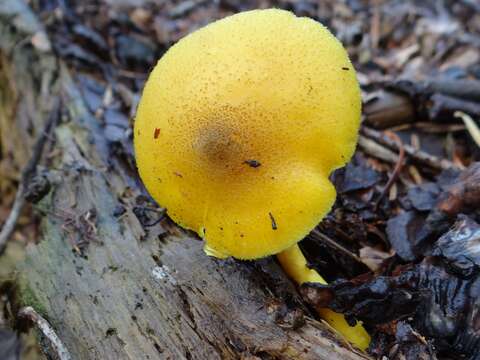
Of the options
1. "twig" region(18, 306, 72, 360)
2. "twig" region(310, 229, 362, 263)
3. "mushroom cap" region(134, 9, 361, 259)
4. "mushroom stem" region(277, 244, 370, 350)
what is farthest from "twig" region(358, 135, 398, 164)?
"twig" region(18, 306, 72, 360)

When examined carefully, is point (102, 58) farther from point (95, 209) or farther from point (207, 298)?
point (207, 298)

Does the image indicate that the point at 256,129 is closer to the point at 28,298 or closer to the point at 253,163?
the point at 253,163

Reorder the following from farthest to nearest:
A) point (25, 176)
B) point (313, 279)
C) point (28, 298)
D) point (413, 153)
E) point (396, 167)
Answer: point (25, 176), point (413, 153), point (396, 167), point (28, 298), point (313, 279)

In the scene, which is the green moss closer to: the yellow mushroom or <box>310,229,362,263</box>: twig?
the yellow mushroom

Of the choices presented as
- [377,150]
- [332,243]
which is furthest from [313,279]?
[377,150]

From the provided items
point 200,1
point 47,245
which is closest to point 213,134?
point 47,245

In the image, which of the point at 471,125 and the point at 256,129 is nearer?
the point at 256,129
